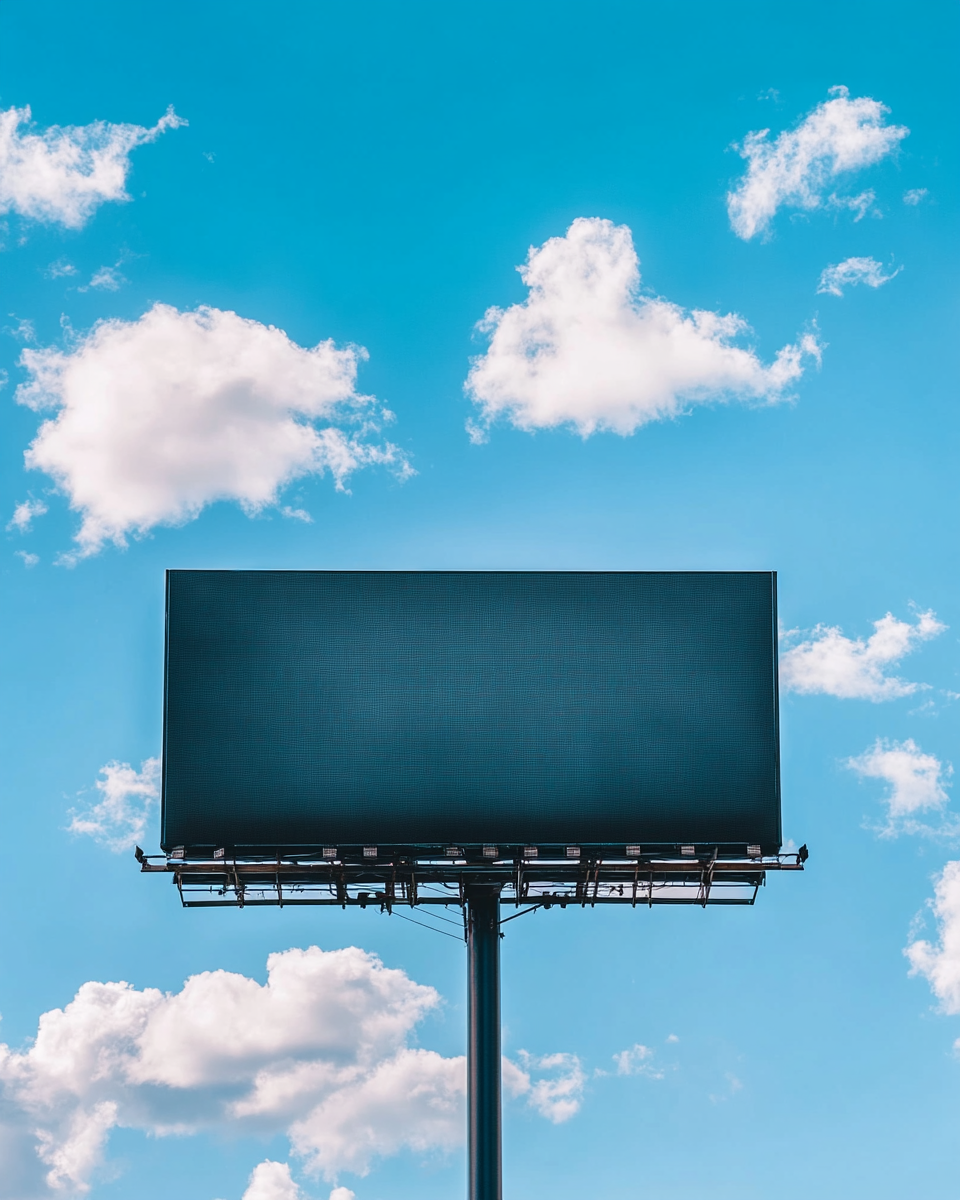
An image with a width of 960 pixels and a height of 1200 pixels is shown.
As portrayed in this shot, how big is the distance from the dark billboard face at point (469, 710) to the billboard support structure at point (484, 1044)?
2029 millimetres

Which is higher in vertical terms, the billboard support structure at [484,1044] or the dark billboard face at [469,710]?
the dark billboard face at [469,710]

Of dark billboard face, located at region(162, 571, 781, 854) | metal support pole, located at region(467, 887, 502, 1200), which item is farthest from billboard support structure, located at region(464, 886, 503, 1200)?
dark billboard face, located at region(162, 571, 781, 854)

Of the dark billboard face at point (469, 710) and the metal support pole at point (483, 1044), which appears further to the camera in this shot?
the dark billboard face at point (469, 710)

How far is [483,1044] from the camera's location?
4403 centimetres

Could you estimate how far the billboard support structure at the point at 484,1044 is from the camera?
43188 mm

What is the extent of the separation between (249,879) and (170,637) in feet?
24.4

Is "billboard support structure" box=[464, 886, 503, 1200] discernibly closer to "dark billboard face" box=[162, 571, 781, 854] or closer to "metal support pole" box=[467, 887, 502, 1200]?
"metal support pole" box=[467, 887, 502, 1200]

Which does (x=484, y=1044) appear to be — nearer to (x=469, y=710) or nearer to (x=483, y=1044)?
(x=483, y=1044)

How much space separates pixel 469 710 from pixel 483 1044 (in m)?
9.37

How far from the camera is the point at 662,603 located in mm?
48156

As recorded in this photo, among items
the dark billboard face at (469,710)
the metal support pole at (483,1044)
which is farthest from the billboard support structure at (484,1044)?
the dark billboard face at (469,710)

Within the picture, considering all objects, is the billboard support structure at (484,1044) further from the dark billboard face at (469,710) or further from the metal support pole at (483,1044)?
the dark billboard face at (469,710)

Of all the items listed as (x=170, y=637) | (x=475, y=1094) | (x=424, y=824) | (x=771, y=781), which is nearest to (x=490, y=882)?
(x=424, y=824)

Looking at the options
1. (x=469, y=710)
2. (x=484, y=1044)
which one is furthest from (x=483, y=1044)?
(x=469, y=710)
